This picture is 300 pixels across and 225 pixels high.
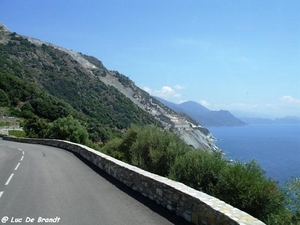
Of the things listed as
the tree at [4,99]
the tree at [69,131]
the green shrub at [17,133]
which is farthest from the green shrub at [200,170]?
the tree at [4,99]

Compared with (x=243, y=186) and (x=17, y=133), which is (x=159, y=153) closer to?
(x=243, y=186)

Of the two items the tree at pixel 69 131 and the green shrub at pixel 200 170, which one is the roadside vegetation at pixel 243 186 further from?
the tree at pixel 69 131

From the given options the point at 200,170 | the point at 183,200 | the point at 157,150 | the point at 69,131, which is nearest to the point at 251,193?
the point at 200,170

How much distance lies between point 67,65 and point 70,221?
536 ft

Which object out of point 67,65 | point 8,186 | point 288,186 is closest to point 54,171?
point 8,186

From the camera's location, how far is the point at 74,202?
25.9ft

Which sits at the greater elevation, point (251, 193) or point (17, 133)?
point (251, 193)

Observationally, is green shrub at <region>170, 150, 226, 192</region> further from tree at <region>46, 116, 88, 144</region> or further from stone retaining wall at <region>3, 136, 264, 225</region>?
tree at <region>46, 116, 88, 144</region>

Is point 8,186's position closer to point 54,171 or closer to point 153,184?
point 54,171

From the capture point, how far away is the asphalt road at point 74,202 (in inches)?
256

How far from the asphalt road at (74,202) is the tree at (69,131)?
2815 centimetres

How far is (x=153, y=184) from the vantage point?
8.07 metres

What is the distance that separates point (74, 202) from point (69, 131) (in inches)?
1333

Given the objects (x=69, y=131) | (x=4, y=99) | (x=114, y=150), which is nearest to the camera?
(x=114, y=150)
